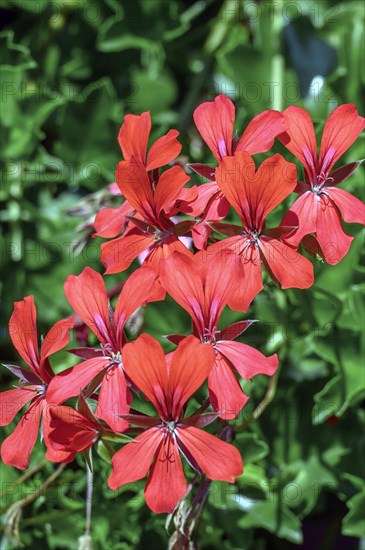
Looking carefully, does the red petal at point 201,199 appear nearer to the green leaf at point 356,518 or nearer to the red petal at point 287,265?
the red petal at point 287,265

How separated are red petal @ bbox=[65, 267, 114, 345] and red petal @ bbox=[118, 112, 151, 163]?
0.52 ft

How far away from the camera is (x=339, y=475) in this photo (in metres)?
1.50

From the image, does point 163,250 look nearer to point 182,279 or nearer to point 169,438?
point 182,279

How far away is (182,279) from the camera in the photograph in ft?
3.12

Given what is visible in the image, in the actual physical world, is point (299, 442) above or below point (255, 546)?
above

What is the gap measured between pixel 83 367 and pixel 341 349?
0.54 metres

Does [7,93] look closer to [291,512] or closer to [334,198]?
[334,198]

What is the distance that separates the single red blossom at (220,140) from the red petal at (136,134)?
7 cm

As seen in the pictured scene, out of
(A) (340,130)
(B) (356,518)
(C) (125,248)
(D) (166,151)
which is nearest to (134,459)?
(C) (125,248)

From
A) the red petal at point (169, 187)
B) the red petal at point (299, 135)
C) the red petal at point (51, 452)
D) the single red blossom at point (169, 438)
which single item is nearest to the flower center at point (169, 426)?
the single red blossom at point (169, 438)

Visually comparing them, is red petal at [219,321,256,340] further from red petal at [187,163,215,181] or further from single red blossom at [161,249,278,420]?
red petal at [187,163,215,181]

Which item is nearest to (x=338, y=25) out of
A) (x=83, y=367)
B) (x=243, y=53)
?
(x=243, y=53)

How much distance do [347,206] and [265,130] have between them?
14 centimetres

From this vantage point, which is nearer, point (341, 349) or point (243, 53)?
point (341, 349)
